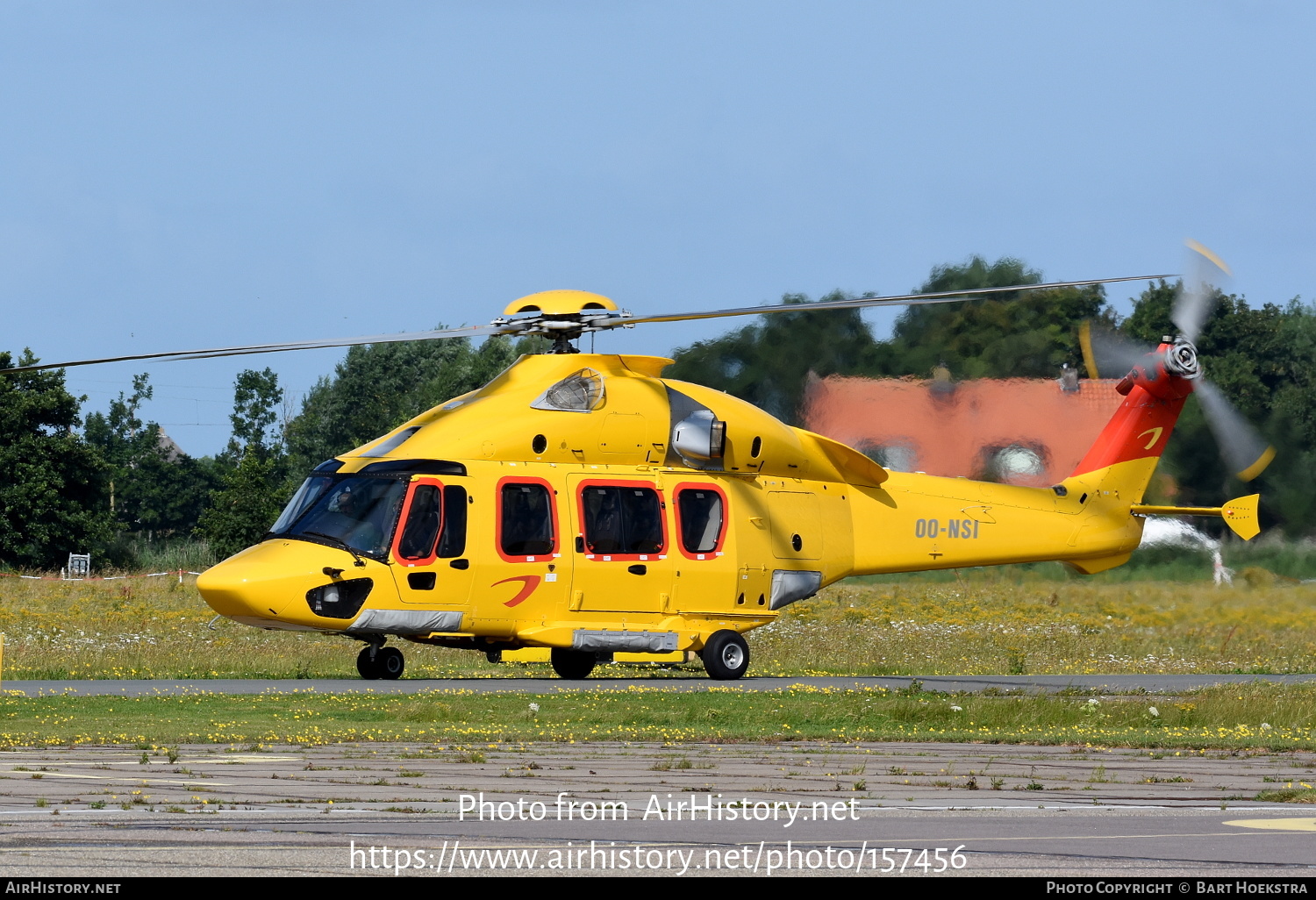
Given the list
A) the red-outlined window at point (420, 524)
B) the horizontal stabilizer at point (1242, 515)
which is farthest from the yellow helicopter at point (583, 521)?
the horizontal stabilizer at point (1242, 515)

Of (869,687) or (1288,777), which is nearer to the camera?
(1288,777)

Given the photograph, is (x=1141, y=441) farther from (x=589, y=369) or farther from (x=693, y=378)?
(x=589, y=369)

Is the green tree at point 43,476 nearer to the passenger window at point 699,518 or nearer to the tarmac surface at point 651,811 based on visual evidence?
the passenger window at point 699,518

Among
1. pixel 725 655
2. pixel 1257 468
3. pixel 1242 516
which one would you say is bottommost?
pixel 725 655

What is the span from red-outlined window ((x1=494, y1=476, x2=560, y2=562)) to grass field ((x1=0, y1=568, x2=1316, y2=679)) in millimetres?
3497

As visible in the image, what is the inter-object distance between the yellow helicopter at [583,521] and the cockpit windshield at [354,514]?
0.02 m

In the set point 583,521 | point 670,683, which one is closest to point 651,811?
point 583,521

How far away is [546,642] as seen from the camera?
885 inches

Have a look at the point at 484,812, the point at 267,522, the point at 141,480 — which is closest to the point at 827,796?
the point at 484,812

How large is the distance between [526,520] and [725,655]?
11.7 feet

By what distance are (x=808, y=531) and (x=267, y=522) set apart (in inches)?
1653

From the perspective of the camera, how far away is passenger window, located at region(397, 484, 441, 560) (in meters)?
21.7

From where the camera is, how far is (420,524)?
21734 mm

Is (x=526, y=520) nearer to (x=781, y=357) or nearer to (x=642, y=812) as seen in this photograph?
(x=781, y=357)
